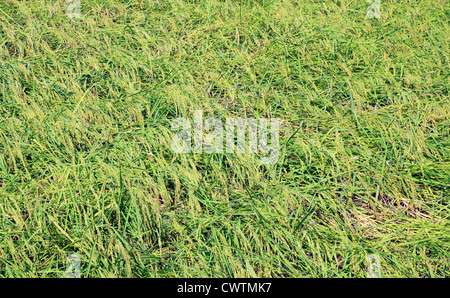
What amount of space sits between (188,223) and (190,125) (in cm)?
53

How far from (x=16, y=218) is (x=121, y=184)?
0.41 m

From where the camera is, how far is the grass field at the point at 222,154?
5.12ft

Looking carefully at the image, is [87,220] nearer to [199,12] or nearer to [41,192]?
[41,192]

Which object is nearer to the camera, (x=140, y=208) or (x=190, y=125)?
(x=140, y=208)

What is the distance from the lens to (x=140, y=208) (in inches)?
63.9

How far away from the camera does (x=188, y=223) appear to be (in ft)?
5.33

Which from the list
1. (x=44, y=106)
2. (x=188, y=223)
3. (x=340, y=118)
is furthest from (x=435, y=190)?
(x=44, y=106)

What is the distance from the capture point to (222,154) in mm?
1836

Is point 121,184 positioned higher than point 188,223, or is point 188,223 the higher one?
point 121,184

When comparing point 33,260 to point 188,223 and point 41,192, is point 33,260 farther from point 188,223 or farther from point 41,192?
point 188,223

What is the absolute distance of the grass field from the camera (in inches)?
61.4
